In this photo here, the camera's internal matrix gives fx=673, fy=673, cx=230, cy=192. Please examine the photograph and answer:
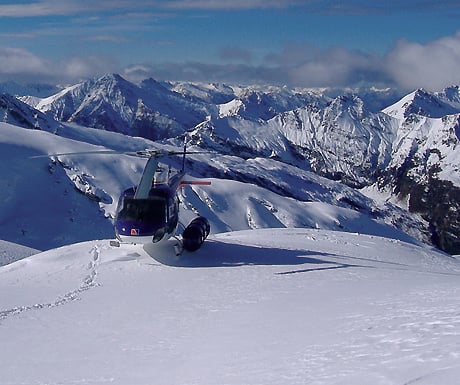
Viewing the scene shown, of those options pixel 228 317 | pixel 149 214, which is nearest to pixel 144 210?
pixel 149 214

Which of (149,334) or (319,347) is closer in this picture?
(319,347)

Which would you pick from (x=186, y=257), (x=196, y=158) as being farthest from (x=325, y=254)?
(x=196, y=158)

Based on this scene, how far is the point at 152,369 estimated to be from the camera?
1279cm

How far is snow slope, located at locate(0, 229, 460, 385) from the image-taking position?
11.6 metres

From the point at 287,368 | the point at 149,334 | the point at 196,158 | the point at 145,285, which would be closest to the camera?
the point at 287,368

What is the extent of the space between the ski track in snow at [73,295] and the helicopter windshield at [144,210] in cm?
206

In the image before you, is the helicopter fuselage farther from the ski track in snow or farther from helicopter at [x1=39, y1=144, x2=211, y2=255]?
the ski track in snow

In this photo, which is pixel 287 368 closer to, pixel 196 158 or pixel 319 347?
pixel 319 347

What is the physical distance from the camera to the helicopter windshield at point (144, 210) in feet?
81.5

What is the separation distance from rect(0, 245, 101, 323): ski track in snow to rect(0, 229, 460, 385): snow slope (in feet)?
0.19

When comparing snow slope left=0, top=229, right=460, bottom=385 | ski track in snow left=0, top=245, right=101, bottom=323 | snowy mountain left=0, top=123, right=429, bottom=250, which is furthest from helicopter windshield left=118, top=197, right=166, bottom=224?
snowy mountain left=0, top=123, right=429, bottom=250

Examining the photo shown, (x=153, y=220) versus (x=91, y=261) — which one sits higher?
(x=153, y=220)

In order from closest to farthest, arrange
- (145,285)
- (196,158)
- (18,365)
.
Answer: (18,365), (145,285), (196,158)

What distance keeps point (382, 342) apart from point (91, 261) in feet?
50.7
